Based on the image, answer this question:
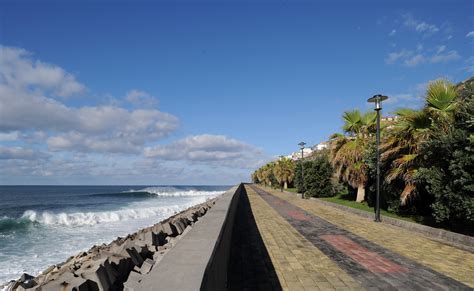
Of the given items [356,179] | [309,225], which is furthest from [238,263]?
[356,179]

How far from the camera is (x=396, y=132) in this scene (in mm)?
13656

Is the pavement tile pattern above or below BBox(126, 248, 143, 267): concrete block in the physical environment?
below

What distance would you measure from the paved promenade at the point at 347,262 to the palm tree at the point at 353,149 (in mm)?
9425

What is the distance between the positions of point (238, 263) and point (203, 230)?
2.47 m

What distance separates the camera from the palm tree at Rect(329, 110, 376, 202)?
2011 centimetres

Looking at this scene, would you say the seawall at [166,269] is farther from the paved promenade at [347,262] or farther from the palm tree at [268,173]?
the palm tree at [268,173]

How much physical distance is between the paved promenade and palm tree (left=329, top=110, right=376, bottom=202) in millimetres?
9425

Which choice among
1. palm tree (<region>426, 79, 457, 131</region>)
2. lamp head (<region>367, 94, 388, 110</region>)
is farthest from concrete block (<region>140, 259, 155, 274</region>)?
lamp head (<region>367, 94, 388, 110</region>)

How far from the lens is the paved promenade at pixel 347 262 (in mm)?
5492

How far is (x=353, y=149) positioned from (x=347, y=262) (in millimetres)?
14456

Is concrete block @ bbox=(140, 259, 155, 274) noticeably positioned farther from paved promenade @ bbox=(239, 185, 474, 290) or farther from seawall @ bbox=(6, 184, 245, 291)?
paved promenade @ bbox=(239, 185, 474, 290)

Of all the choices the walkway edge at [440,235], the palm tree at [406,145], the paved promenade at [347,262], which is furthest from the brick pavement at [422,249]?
the palm tree at [406,145]

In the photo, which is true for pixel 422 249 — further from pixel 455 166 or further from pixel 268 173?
pixel 268 173

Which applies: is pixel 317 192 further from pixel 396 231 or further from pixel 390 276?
pixel 390 276
